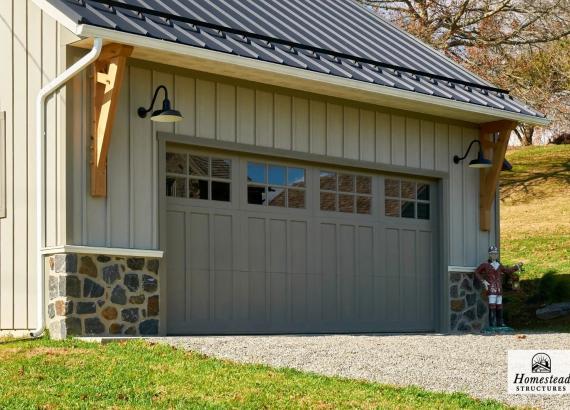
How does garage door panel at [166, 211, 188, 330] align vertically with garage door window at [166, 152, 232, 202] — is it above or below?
below

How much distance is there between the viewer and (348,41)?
1434 centimetres

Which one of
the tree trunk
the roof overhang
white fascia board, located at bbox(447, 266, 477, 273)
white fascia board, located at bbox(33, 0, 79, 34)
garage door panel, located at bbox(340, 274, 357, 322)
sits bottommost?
garage door panel, located at bbox(340, 274, 357, 322)

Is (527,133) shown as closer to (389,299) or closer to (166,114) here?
(389,299)

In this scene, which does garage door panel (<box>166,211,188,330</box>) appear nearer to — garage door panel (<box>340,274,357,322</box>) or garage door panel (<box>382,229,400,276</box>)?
garage door panel (<box>340,274,357,322</box>)

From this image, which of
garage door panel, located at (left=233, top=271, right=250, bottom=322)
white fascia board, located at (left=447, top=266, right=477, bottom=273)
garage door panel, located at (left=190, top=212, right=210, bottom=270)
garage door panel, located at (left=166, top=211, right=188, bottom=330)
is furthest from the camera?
white fascia board, located at (left=447, top=266, right=477, bottom=273)

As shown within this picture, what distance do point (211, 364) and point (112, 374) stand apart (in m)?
0.86

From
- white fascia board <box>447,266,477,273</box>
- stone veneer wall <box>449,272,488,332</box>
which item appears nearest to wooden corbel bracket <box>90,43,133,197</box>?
white fascia board <box>447,266,477,273</box>

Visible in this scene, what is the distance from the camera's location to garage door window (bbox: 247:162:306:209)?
1284 cm

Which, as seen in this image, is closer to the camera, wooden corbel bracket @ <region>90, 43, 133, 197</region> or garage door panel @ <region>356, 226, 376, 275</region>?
wooden corbel bracket @ <region>90, 43, 133, 197</region>

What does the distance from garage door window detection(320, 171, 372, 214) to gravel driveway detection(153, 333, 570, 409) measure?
3042 millimetres

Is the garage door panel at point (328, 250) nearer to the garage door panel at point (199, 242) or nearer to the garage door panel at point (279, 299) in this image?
the garage door panel at point (279, 299)

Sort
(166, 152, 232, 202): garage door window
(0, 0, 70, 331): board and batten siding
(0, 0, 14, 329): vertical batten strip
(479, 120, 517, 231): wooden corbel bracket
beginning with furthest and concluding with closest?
(479, 120, 517, 231): wooden corbel bracket, (166, 152, 232, 202): garage door window, (0, 0, 14, 329): vertical batten strip, (0, 0, 70, 331): board and batten siding

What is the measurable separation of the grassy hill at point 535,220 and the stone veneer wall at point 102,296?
6.59 meters

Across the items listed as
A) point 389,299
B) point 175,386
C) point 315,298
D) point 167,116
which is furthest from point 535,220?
point 175,386
